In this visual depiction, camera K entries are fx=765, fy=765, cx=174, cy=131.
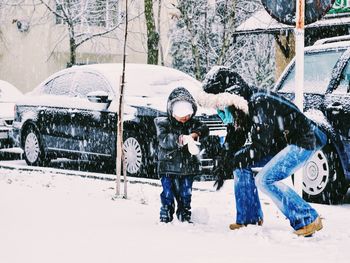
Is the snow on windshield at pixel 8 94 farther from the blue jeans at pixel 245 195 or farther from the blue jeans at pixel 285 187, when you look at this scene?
the blue jeans at pixel 285 187

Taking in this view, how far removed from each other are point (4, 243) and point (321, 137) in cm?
256

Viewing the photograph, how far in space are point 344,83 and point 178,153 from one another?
100 inches

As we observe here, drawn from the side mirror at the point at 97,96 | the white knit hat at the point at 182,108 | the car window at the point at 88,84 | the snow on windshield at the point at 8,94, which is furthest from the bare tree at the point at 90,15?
the white knit hat at the point at 182,108

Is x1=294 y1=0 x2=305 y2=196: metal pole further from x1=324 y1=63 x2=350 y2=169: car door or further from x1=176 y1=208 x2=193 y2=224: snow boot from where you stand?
x1=324 y1=63 x2=350 y2=169: car door

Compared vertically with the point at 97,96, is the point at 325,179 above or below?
below

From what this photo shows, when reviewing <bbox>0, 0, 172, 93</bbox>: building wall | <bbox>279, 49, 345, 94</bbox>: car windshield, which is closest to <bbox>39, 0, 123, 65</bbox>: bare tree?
<bbox>0, 0, 172, 93</bbox>: building wall

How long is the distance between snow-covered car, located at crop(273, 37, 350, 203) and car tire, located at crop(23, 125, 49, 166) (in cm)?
484

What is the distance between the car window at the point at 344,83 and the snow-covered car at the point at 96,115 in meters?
2.25

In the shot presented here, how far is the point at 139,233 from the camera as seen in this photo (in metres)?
6.21

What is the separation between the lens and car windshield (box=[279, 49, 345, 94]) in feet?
27.8

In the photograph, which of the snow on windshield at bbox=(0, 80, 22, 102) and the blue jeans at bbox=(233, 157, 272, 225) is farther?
the snow on windshield at bbox=(0, 80, 22, 102)

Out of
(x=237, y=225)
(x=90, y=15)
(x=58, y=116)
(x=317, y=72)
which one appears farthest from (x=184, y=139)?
(x=90, y=15)

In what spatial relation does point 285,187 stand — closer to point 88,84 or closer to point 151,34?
point 88,84

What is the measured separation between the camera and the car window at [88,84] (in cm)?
1133
